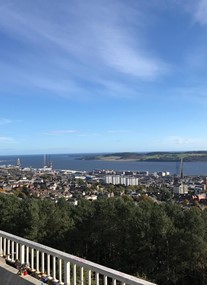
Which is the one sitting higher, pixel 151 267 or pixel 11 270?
pixel 11 270

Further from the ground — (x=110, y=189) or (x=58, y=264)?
(x=58, y=264)

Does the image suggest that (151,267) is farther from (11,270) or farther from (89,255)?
(11,270)

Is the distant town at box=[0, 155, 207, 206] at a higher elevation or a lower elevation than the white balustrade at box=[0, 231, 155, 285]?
lower

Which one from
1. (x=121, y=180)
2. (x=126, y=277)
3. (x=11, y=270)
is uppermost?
(x=126, y=277)

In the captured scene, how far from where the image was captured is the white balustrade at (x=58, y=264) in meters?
2.99

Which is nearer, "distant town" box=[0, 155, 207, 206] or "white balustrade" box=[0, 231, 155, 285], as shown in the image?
"white balustrade" box=[0, 231, 155, 285]

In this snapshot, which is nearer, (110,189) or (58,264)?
(58,264)

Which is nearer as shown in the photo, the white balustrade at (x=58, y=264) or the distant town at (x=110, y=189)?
the white balustrade at (x=58, y=264)

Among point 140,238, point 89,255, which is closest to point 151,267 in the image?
point 140,238

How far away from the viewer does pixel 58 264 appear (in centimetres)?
368

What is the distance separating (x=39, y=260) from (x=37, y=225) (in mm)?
11839

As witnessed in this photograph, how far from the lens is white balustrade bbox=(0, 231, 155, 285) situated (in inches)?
118

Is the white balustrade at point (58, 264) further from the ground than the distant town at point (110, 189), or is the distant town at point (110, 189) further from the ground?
the white balustrade at point (58, 264)

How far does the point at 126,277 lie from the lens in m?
2.81
